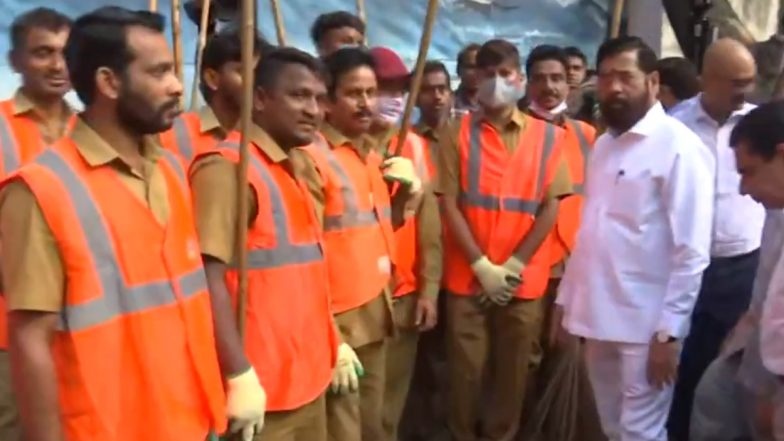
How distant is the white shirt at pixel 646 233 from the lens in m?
2.88

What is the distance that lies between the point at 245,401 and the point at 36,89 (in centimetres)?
132

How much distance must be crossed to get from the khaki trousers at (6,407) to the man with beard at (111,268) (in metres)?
0.99

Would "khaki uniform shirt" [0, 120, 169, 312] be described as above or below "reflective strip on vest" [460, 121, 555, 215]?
above

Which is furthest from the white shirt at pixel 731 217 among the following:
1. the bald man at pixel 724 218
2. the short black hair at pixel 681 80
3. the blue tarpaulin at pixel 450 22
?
the blue tarpaulin at pixel 450 22

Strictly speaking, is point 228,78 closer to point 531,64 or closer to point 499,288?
point 499,288

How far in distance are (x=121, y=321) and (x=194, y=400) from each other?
9.5 inches

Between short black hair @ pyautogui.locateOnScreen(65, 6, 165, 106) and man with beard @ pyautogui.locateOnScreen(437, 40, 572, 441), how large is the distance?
1921 mm

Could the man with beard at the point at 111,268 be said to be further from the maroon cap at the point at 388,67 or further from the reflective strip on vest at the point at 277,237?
the maroon cap at the point at 388,67

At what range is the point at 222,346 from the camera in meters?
2.13

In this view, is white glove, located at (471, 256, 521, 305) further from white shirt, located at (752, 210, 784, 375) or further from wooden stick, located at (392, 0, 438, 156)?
white shirt, located at (752, 210, 784, 375)

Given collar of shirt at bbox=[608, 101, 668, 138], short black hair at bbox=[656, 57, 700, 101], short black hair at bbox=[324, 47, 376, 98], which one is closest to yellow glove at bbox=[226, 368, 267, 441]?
short black hair at bbox=[324, 47, 376, 98]

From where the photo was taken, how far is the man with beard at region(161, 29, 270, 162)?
115 inches

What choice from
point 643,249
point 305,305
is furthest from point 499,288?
point 305,305

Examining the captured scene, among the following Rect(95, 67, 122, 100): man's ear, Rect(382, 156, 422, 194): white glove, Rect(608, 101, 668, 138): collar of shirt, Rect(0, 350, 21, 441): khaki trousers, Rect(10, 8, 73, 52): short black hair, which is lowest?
Rect(0, 350, 21, 441): khaki trousers
